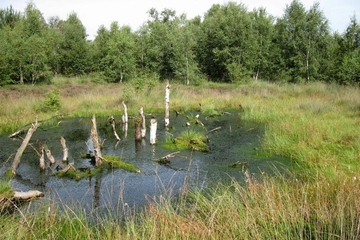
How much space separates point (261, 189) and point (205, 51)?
36.1m

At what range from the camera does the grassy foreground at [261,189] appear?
4016 millimetres

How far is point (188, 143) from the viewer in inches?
454

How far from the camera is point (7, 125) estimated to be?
14461 mm

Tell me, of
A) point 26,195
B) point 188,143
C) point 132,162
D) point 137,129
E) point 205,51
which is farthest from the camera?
point 205,51

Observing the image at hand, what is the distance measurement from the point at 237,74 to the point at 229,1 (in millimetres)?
11676

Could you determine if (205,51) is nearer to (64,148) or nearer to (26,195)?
(64,148)

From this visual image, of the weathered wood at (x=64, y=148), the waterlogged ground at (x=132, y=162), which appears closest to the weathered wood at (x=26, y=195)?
the waterlogged ground at (x=132, y=162)

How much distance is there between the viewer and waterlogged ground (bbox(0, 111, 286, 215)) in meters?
7.12

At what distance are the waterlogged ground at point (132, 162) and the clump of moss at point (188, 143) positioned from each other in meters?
0.25

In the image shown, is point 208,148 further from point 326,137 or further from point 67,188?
point 67,188

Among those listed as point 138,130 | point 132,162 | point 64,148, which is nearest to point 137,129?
point 138,130

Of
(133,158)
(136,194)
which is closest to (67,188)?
(136,194)

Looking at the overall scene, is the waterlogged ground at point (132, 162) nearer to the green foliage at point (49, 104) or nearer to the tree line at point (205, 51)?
the green foliage at point (49, 104)

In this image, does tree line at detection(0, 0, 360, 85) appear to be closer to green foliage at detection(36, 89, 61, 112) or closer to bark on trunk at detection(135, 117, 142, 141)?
green foliage at detection(36, 89, 61, 112)
